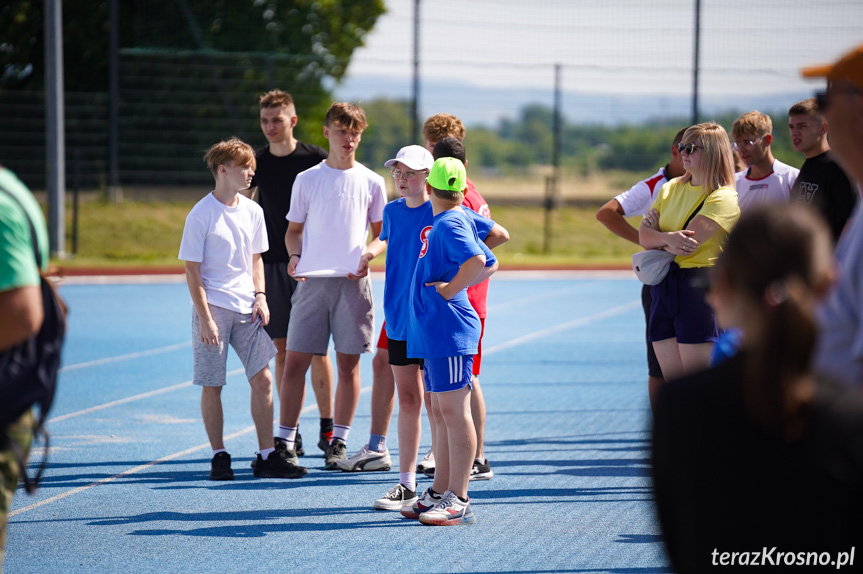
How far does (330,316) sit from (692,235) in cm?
250

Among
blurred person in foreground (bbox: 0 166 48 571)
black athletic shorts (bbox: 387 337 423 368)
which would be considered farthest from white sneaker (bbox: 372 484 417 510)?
blurred person in foreground (bbox: 0 166 48 571)

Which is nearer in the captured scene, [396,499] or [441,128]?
[396,499]

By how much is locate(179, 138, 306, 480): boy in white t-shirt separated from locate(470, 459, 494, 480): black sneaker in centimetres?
108

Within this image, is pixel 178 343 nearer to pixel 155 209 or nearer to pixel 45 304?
pixel 45 304

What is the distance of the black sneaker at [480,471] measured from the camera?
6.05 metres

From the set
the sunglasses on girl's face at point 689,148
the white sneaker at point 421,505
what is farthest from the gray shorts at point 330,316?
the sunglasses on girl's face at point 689,148

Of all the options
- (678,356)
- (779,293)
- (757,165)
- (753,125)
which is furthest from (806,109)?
(779,293)

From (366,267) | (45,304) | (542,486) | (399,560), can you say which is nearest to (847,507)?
(45,304)

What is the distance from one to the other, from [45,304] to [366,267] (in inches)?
143

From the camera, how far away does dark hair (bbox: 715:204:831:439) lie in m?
1.76

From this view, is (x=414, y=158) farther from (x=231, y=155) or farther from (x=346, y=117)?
(x=231, y=155)

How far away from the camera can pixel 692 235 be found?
5191 millimetres

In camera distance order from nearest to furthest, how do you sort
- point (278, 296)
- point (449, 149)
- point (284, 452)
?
point (449, 149), point (284, 452), point (278, 296)

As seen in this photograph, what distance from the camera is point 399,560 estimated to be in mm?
4523
